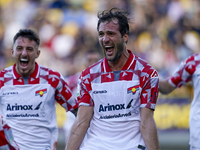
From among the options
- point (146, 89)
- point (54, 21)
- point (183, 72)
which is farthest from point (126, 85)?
point (54, 21)

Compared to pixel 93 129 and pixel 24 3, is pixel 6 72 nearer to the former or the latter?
pixel 93 129

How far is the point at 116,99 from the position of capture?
4176mm

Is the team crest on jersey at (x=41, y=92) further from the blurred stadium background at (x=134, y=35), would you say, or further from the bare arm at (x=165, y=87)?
the blurred stadium background at (x=134, y=35)

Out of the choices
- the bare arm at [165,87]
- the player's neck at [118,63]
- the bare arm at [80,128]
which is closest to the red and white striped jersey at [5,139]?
the bare arm at [80,128]

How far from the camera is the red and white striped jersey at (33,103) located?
5.22 metres

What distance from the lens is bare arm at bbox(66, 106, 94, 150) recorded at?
419 cm

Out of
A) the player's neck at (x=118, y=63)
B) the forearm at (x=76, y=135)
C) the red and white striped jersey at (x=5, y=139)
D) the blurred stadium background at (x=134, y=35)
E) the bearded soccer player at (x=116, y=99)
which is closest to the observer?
the bearded soccer player at (x=116, y=99)

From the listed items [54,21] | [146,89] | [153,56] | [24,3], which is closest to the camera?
[146,89]

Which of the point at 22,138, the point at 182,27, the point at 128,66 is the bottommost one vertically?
the point at 22,138

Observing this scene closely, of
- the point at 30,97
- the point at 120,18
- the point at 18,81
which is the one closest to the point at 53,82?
the point at 30,97

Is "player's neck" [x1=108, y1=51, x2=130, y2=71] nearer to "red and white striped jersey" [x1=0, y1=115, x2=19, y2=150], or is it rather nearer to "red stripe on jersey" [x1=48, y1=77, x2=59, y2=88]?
"red stripe on jersey" [x1=48, y1=77, x2=59, y2=88]

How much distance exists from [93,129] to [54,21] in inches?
402

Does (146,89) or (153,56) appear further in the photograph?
(153,56)

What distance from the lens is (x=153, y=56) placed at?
12078 millimetres
